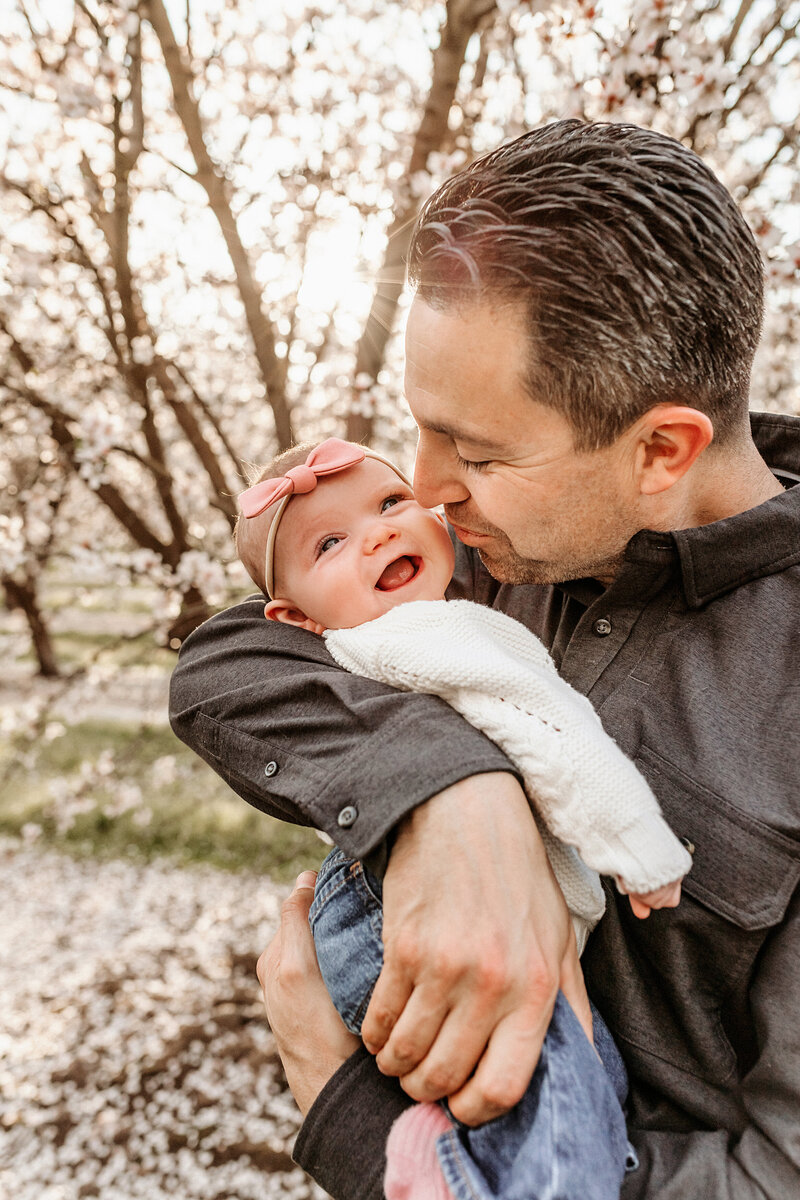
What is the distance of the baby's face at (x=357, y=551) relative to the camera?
5.51 feet

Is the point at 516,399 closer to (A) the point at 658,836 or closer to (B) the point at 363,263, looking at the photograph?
(A) the point at 658,836

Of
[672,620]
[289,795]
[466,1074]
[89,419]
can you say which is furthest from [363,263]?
[466,1074]

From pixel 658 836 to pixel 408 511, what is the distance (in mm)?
904

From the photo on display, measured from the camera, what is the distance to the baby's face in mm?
1679

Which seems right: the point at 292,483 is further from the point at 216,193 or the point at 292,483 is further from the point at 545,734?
the point at 216,193

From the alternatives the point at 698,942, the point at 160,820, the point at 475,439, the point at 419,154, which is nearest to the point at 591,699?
the point at 698,942

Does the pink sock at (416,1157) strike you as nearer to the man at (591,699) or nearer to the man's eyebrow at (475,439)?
the man at (591,699)

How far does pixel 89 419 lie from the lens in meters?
4.55

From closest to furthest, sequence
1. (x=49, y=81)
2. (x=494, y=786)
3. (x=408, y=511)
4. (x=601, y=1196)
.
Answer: (x=601, y=1196) → (x=494, y=786) → (x=408, y=511) → (x=49, y=81)

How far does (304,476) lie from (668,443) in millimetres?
777

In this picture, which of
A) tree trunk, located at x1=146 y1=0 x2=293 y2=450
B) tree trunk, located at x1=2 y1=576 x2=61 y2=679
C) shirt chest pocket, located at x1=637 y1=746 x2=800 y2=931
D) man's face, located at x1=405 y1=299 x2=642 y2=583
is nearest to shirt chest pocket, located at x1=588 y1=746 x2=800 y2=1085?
shirt chest pocket, located at x1=637 y1=746 x2=800 y2=931

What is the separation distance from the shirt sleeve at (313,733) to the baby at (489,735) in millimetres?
72

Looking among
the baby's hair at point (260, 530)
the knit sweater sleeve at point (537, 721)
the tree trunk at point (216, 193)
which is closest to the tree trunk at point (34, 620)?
the tree trunk at point (216, 193)

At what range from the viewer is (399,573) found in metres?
1.75
